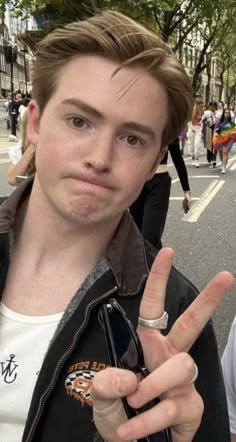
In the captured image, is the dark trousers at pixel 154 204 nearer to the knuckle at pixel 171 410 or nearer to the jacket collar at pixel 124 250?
the jacket collar at pixel 124 250

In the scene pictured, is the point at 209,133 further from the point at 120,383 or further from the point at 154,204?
the point at 120,383

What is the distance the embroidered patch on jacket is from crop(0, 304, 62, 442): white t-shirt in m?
0.09

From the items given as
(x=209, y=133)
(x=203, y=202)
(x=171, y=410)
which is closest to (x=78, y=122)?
(x=171, y=410)

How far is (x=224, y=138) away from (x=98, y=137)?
40.3 ft

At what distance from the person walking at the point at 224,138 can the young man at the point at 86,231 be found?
11280 millimetres

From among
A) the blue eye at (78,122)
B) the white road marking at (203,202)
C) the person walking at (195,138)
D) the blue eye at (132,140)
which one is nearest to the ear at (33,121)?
the blue eye at (78,122)

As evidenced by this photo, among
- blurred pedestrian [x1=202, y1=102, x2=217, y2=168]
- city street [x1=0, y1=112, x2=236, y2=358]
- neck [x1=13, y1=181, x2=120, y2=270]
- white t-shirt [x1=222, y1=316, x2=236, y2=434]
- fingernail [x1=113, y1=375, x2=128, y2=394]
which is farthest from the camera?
blurred pedestrian [x1=202, y1=102, x2=217, y2=168]

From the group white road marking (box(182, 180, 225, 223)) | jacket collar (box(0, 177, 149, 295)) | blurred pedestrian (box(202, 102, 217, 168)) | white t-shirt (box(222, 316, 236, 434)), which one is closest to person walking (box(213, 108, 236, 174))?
blurred pedestrian (box(202, 102, 217, 168))

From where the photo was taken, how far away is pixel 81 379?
3.75 ft

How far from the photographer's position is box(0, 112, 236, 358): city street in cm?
452

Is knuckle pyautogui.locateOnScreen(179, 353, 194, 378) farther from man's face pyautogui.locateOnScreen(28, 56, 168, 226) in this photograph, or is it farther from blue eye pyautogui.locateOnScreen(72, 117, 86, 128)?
blue eye pyautogui.locateOnScreen(72, 117, 86, 128)

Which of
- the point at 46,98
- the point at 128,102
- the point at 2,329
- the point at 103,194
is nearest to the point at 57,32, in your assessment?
the point at 46,98

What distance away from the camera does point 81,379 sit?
1.14 metres

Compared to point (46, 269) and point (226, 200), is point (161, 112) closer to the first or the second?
point (46, 269)
